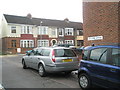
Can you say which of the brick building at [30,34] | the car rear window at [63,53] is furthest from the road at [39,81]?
the brick building at [30,34]

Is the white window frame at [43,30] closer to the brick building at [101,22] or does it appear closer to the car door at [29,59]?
the brick building at [101,22]

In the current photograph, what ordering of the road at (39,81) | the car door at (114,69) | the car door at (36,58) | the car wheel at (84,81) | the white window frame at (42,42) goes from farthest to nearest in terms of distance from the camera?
the white window frame at (42,42) → the car door at (36,58) → the road at (39,81) → the car wheel at (84,81) → the car door at (114,69)

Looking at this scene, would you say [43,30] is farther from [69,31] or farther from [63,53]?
[63,53]

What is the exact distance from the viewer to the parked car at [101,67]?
13.5 feet

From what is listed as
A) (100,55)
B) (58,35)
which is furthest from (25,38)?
(100,55)

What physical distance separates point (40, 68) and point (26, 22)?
2547cm

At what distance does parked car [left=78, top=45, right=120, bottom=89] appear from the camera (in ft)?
13.5

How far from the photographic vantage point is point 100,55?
4734mm

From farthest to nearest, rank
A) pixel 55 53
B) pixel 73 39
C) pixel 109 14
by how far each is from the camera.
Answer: pixel 73 39 < pixel 109 14 < pixel 55 53

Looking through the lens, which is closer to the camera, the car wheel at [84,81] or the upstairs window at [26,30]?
the car wheel at [84,81]

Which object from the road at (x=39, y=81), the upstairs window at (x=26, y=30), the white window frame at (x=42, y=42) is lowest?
the road at (x=39, y=81)

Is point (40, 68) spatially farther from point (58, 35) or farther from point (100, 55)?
point (58, 35)

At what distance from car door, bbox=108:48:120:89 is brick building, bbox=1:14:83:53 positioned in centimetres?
2690

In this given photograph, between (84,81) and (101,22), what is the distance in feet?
19.4
